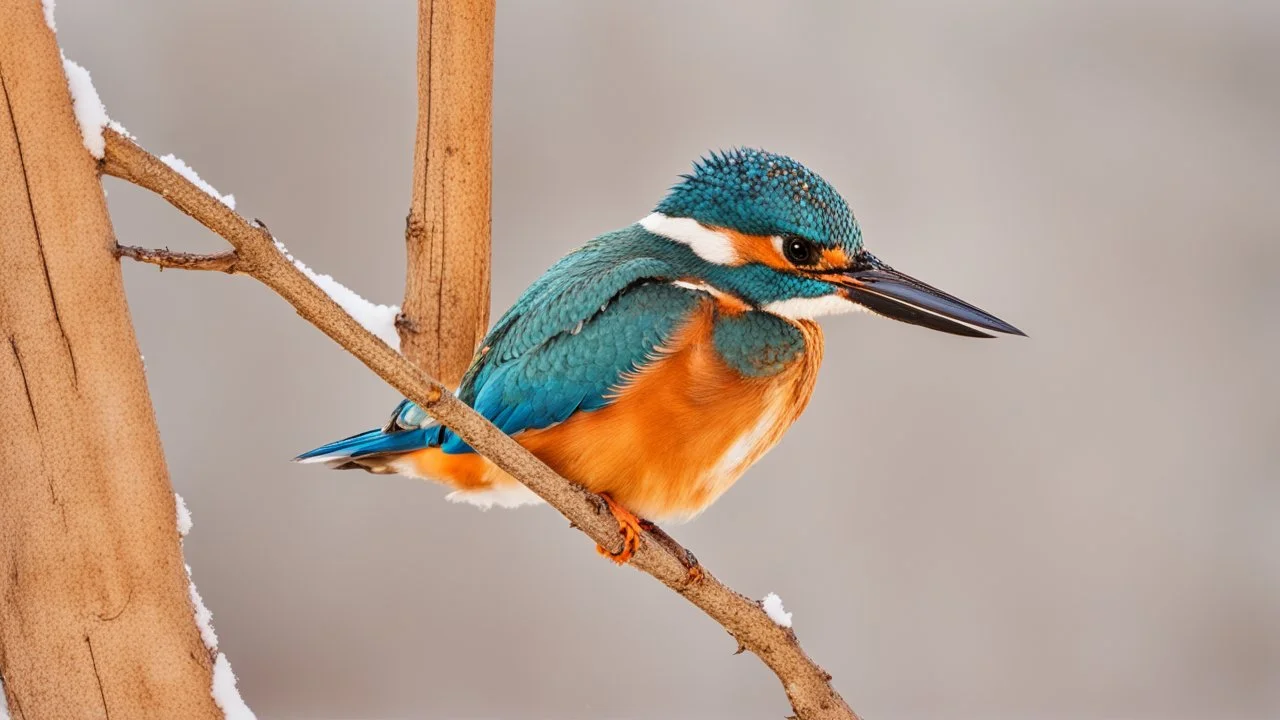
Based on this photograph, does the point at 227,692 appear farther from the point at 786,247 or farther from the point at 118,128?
the point at 786,247

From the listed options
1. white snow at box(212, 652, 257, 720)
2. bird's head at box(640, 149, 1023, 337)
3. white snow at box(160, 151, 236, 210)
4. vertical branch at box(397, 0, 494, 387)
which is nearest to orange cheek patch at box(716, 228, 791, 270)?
bird's head at box(640, 149, 1023, 337)

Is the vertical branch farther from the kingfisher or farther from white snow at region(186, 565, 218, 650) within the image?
white snow at region(186, 565, 218, 650)

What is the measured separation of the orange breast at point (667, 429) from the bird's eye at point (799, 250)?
0.10m

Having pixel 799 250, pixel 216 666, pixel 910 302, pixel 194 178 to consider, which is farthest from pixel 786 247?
pixel 216 666

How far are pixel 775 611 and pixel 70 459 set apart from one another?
0.74 m

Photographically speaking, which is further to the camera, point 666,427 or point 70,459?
point 666,427

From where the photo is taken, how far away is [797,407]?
146 cm

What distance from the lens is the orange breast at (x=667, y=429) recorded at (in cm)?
134

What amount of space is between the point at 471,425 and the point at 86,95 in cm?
43

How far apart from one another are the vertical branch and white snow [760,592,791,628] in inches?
19.4

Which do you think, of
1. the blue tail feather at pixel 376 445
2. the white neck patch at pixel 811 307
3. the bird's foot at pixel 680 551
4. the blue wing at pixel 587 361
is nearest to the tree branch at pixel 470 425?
the bird's foot at pixel 680 551

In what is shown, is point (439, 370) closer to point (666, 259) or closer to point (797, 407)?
point (666, 259)

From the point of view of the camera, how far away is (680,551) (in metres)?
1.39

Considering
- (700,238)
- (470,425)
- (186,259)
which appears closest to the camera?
(186,259)
